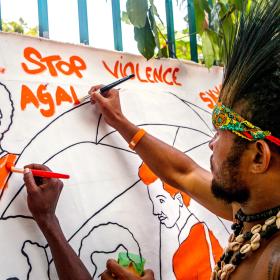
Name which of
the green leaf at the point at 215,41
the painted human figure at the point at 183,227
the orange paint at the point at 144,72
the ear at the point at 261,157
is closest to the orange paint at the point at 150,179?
the painted human figure at the point at 183,227

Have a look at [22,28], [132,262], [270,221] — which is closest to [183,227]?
[132,262]

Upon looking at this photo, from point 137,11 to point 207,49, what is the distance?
30 centimetres

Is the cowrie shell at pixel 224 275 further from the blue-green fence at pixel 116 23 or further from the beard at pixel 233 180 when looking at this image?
the blue-green fence at pixel 116 23

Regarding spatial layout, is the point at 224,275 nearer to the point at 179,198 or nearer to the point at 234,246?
the point at 234,246

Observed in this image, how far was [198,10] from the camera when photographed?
1309mm

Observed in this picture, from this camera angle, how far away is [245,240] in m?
0.91

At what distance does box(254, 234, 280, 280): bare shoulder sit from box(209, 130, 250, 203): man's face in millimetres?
117

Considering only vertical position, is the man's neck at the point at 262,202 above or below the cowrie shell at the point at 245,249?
above

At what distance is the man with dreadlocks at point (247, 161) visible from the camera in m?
0.82

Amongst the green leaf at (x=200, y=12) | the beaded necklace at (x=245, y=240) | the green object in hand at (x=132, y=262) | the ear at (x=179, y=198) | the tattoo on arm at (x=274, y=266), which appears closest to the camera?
the tattoo on arm at (x=274, y=266)

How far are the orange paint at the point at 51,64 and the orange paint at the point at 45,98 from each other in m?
0.04

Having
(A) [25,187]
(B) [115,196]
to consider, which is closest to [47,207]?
(A) [25,187]

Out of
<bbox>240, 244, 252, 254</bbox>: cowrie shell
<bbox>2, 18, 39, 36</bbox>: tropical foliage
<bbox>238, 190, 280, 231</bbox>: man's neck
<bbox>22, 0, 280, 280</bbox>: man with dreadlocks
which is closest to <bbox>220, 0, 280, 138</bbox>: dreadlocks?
<bbox>22, 0, 280, 280</bbox>: man with dreadlocks

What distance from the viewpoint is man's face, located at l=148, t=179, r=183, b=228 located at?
1.12 metres
